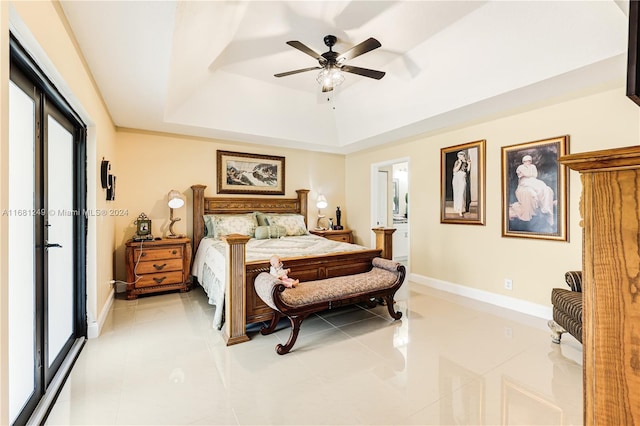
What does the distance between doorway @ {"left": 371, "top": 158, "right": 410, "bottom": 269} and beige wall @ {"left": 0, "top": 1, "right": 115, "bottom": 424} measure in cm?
400

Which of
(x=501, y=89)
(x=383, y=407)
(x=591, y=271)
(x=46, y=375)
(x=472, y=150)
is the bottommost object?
(x=383, y=407)

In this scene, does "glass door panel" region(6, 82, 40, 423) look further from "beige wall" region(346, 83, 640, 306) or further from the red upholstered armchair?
"beige wall" region(346, 83, 640, 306)

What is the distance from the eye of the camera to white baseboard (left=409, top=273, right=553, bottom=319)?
3.17 m

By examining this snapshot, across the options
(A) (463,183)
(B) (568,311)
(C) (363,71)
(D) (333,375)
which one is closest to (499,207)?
(A) (463,183)

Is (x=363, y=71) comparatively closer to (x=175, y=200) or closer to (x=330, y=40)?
(x=330, y=40)

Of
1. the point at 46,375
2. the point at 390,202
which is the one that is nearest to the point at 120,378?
the point at 46,375

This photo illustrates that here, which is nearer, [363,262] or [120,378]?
[120,378]

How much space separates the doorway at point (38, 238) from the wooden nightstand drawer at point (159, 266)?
1.24 m

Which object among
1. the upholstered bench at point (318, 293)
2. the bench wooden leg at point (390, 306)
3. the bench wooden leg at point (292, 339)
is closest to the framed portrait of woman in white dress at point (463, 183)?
the upholstered bench at point (318, 293)

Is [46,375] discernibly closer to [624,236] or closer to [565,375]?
[624,236]

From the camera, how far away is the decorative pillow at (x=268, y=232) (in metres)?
4.26

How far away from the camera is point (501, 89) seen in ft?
9.06

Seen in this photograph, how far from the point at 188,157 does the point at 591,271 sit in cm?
470

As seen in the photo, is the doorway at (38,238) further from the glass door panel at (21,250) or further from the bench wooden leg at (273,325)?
the bench wooden leg at (273,325)
